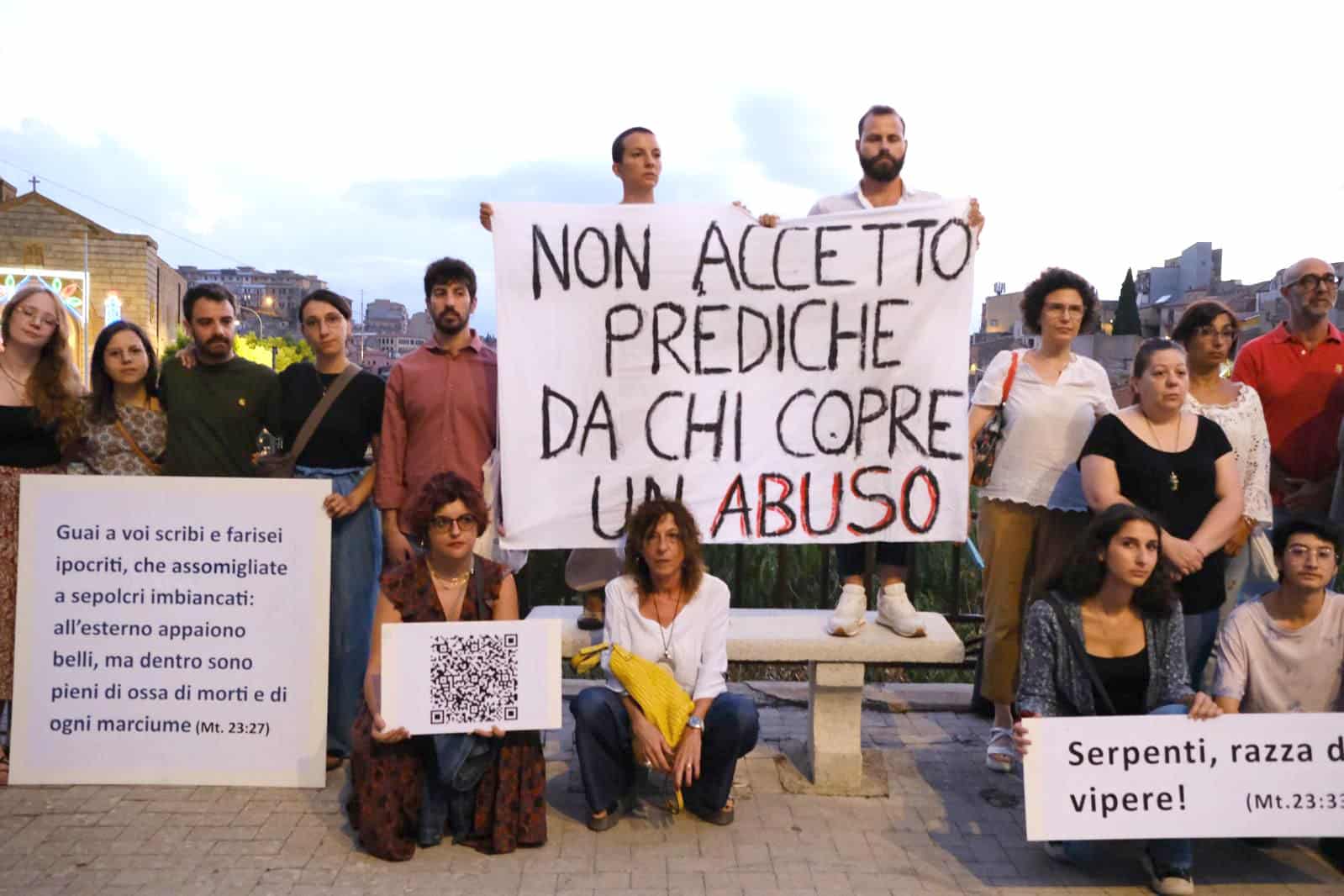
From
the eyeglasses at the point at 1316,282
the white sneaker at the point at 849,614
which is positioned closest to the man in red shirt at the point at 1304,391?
the eyeglasses at the point at 1316,282

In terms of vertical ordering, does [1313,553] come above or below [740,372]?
below

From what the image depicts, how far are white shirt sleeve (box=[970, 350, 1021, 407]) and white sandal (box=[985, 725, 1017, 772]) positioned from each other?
1.44 meters

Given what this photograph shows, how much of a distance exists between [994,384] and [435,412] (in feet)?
7.63

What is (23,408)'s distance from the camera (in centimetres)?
440

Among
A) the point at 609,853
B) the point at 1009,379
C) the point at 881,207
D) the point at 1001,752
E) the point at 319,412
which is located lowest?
the point at 609,853

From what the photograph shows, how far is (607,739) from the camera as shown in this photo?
13.2ft

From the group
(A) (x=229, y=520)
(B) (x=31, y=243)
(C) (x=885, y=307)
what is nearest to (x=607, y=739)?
(A) (x=229, y=520)

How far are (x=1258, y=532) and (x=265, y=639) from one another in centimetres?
405

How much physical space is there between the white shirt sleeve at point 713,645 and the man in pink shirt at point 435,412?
1119mm

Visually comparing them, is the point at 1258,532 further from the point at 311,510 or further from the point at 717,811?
the point at 311,510

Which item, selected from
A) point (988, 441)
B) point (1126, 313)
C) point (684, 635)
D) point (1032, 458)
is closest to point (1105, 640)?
point (1032, 458)

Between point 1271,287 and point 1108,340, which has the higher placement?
point 1271,287

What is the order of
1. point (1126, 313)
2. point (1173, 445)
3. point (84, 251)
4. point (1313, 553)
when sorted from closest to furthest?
→ point (1313, 553)
point (1173, 445)
point (1126, 313)
point (84, 251)

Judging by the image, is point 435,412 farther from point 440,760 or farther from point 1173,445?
point 1173,445
